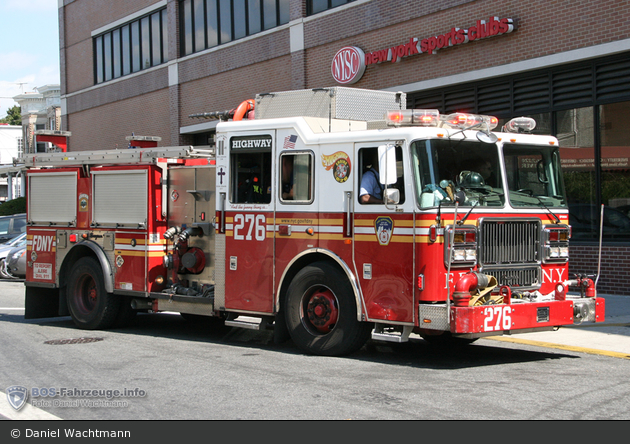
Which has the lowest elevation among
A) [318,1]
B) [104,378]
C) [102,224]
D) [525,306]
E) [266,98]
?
[104,378]

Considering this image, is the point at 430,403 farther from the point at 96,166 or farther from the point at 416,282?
the point at 96,166

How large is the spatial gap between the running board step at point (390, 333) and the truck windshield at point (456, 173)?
1.35 metres

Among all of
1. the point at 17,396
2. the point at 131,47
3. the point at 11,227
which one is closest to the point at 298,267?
the point at 17,396

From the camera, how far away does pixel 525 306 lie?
7770mm

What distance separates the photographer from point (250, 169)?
9.17 meters

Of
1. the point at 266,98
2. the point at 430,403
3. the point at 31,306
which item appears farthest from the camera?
the point at 31,306

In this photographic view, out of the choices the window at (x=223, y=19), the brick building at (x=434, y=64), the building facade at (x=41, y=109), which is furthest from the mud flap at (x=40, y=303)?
the building facade at (x=41, y=109)

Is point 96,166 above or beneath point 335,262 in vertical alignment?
above

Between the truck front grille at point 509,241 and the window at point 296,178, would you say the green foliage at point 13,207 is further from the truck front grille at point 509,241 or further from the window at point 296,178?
the truck front grille at point 509,241

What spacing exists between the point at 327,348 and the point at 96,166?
5.00 metres

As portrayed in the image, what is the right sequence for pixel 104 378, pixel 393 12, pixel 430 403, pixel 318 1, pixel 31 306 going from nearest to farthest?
pixel 430 403
pixel 104 378
pixel 31 306
pixel 393 12
pixel 318 1

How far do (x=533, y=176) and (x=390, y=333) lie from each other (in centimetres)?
246

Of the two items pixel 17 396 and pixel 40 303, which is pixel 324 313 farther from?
pixel 40 303

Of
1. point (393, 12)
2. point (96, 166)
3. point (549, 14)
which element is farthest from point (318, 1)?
point (96, 166)
